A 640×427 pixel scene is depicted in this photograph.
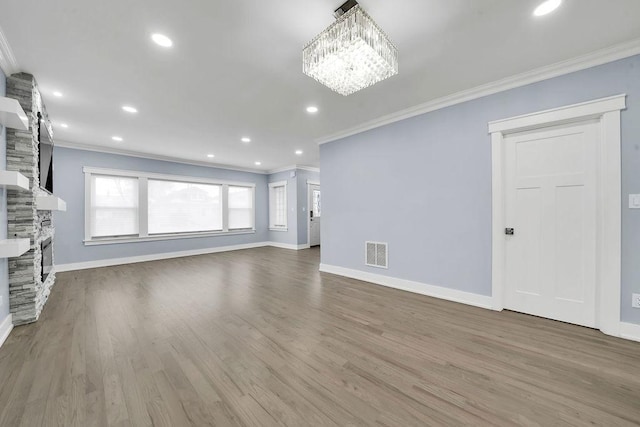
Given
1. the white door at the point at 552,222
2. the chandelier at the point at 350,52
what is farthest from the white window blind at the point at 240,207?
the white door at the point at 552,222

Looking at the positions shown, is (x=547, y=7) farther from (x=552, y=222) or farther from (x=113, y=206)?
(x=113, y=206)

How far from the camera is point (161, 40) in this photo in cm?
206

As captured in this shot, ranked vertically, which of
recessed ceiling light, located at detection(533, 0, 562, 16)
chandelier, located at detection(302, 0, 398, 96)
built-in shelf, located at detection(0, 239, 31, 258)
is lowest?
built-in shelf, located at detection(0, 239, 31, 258)

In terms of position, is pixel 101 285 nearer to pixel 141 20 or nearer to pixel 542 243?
pixel 141 20

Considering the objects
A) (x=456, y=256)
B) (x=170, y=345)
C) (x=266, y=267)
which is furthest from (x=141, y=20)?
(x=266, y=267)

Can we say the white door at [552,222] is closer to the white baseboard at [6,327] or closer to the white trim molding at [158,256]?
the white baseboard at [6,327]

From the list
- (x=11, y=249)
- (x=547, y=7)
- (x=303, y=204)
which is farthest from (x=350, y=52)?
(x=303, y=204)

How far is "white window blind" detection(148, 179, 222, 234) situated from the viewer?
6094 mm

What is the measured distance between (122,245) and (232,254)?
2418mm

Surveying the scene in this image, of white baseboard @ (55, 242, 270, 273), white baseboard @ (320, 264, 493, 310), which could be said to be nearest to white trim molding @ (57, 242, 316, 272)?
white baseboard @ (55, 242, 270, 273)

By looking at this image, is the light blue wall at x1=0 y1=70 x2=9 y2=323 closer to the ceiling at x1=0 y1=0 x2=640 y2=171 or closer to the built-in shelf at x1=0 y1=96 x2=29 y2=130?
the built-in shelf at x1=0 y1=96 x2=29 y2=130

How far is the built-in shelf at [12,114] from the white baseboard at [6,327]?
1897 millimetres

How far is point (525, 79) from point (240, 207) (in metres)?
7.08

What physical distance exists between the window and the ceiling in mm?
4310
